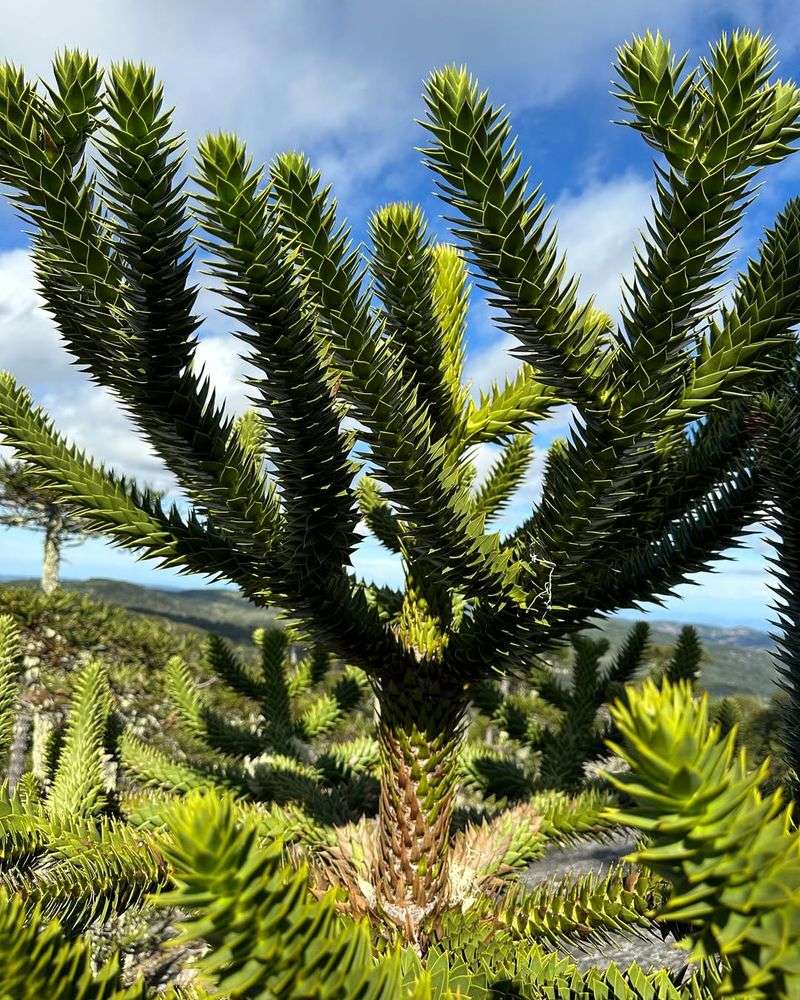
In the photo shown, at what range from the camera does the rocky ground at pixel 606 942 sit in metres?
2.03

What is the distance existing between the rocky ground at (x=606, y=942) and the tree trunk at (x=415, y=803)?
470 mm

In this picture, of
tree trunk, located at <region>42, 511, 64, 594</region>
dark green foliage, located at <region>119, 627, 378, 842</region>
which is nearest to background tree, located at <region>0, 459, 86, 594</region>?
tree trunk, located at <region>42, 511, 64, 594</region>

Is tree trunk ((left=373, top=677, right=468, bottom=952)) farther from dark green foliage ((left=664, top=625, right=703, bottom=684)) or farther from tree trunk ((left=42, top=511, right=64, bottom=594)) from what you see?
tree trunk ((left=42, top=511, right=64, bottom=594))

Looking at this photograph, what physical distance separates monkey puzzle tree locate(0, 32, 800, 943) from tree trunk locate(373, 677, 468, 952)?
0.02 metres

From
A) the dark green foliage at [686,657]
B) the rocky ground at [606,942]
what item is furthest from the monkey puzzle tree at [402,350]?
the dark green foliage at [686,657]

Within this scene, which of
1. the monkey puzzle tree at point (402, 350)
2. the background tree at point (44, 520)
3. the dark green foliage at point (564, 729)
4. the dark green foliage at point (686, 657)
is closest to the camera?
the monkey puzzle tree at point (402, 350)

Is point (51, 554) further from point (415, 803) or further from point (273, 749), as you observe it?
point (415, 803)

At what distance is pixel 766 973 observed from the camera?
668mm

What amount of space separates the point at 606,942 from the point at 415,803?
699 mm

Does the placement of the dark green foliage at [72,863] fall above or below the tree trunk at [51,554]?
above

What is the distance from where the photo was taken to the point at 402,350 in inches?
78.2

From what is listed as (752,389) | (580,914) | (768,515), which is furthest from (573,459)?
(580,914)

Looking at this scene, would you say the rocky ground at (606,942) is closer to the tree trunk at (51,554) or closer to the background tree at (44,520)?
the background tree at (44,520)

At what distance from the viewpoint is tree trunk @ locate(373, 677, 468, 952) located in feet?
7.26
